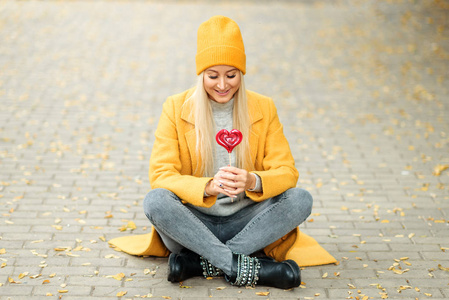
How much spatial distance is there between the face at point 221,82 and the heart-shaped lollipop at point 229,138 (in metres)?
0.22

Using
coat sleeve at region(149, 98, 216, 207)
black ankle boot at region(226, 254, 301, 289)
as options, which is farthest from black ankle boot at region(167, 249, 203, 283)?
coat sleeve at region(149, 98, 216, 207)

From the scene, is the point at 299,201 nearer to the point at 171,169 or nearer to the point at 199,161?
the point at 199,161

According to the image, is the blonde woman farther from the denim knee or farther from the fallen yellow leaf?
the fallen yellow leaf

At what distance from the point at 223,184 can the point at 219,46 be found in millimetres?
831

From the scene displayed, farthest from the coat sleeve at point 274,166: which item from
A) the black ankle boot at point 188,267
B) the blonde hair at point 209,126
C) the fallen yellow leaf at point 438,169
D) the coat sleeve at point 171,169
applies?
the fallen yellow leaf at point 438,169

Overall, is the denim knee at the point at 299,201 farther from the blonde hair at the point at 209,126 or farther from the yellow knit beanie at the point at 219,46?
the yellow knit beanie at the point at 219,46

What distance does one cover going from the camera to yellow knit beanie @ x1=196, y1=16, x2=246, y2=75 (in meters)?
3.55

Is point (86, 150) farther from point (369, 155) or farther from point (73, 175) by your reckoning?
point (369, 155)

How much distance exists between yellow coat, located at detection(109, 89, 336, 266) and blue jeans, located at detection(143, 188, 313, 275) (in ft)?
0.31

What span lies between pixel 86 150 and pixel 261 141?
9.72 ft

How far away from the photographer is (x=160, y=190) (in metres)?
3.56

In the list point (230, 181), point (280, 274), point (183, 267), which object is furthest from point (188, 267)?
point (230, 181)

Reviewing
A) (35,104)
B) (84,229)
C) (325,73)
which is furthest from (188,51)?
(84,229)

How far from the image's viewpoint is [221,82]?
362cm
